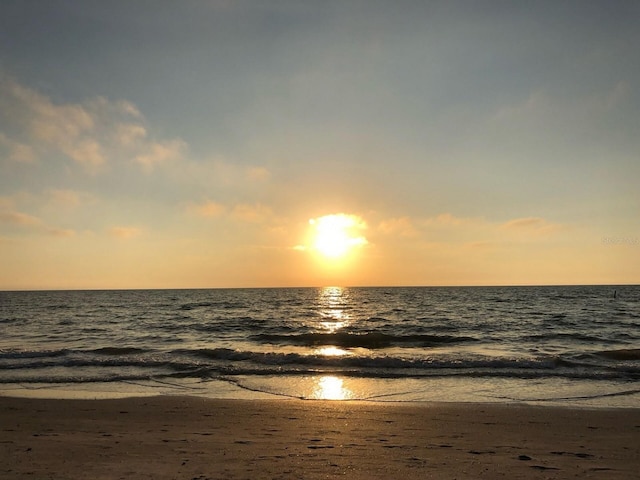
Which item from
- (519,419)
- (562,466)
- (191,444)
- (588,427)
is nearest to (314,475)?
(191,444)

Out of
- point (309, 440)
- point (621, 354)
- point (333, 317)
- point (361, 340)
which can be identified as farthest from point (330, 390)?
point (333, 317)

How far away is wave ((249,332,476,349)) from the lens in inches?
1075

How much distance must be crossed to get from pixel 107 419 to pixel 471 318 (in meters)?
39.8

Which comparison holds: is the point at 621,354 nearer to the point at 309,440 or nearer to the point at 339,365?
the point at 339,365

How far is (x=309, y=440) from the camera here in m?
8.19

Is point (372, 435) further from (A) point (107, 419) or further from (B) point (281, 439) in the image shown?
(A) point (107, 419)

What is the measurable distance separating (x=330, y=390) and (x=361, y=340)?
15.2 meters

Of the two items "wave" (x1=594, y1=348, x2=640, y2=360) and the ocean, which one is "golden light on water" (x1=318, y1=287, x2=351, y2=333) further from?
"wave" (x1=594, y1=348, x2=640, y2=360)

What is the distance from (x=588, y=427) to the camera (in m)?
9.28

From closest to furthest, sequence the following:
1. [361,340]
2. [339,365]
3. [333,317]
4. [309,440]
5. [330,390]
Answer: [309,440] < [330,390] < [339,365] < [361,340] < [333,317]

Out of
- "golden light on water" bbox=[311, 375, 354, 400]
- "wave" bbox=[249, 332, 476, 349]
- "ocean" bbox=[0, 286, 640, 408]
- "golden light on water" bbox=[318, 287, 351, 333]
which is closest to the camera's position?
"golden light on water" bbox=[311, 375, 354, 400]

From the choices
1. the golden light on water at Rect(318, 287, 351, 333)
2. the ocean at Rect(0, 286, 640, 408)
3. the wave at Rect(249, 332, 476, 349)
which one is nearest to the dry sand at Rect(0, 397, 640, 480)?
the ocean at Rect(0, 286, 640, 408)

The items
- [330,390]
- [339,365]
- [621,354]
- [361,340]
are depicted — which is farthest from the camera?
[361,340]

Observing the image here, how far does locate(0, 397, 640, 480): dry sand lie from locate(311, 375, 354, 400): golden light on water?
1.00 m
